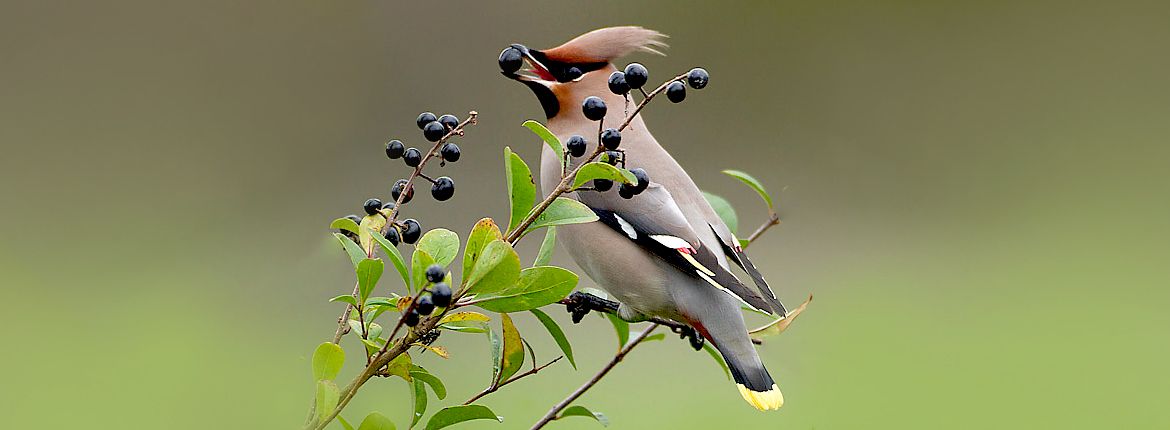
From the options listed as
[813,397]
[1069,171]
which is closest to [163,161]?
[813,397]

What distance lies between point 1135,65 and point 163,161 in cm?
412

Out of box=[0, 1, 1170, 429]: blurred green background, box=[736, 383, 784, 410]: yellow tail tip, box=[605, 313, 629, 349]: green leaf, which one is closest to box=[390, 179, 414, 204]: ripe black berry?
box=[605, 313, 629, 349]: green leaf

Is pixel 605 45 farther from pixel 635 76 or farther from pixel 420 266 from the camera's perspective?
pixel 420 266

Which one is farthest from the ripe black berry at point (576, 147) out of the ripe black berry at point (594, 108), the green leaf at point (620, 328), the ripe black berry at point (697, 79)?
the green leaf at point (620, 328)

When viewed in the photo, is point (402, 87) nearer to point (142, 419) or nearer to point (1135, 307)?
point (1135, 307)

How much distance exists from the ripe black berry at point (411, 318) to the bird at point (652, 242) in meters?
0.41

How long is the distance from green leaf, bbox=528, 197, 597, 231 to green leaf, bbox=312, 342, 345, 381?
0.13 metres

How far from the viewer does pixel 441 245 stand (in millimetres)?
693

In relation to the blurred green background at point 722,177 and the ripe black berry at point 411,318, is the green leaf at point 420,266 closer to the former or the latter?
the ripe black berry at point 411,318

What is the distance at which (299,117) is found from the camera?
14.9 feet

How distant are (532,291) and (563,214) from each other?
6cm

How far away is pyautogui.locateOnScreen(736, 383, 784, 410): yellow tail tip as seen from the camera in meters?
0.99

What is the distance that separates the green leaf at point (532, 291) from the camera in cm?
65

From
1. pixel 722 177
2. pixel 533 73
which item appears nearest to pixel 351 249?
pixel 533 73
